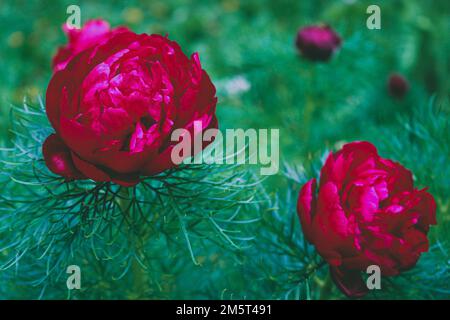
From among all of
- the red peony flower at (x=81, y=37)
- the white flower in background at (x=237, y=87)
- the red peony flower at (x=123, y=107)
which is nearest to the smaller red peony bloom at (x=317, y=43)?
the white flower in background at (x=237, y=87)

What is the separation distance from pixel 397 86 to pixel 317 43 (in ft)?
1.14

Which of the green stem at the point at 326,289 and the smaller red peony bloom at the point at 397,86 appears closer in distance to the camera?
the green stem at the point at 326,289

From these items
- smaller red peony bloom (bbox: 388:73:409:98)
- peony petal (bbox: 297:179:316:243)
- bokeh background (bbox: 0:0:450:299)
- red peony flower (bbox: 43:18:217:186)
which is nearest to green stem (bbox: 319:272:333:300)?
bokeh background (bbox: 0:0:450:299)

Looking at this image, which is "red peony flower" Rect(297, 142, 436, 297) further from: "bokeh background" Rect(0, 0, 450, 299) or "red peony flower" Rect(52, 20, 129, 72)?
"red peony flower" Rect(52, 20, 129, 72)

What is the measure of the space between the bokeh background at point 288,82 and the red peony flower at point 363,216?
9 centimetres

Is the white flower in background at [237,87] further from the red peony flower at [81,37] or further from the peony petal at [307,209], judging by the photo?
the peony petal at [307,209]

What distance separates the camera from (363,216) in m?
0.49

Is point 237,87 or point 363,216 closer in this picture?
point 363,216

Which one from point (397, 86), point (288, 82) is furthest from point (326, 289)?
point (397, 86)

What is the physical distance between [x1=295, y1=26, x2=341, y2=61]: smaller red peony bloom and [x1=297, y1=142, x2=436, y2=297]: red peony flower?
1.73ft

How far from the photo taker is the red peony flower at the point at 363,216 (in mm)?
485

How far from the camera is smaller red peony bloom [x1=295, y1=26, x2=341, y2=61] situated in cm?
101

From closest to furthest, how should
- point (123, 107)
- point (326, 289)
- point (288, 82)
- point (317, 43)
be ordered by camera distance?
point (123, 107)
point (326, 289)
point (317, 43)
point (288, 82)

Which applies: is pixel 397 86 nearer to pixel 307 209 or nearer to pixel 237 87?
pixel 237 87
